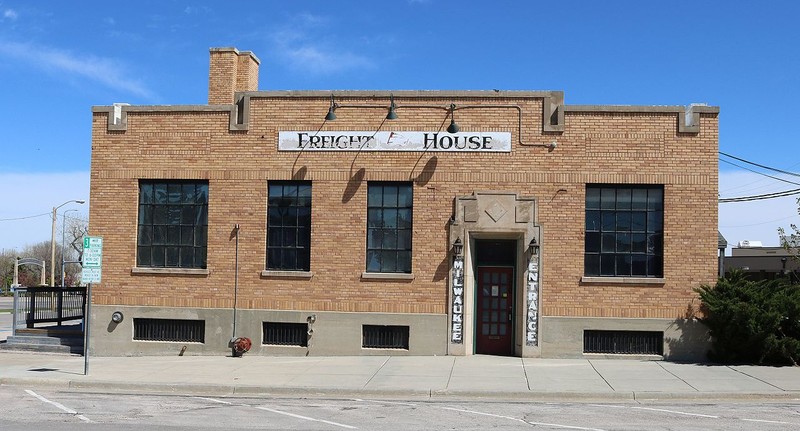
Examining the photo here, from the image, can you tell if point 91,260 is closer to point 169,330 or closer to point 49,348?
point 169,330

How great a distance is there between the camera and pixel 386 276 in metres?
18.2

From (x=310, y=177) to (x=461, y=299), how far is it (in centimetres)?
452

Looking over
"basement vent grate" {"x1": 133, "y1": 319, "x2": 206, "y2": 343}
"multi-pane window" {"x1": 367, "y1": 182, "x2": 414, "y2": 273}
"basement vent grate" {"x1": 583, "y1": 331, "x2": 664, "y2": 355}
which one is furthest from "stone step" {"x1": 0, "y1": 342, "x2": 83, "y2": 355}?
"basement vent grate" {"x1": 583, "y1": 331, "x2": 664, "y2": 355}

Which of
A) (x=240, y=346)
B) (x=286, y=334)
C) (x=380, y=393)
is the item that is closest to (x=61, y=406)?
(x=380, y=393)

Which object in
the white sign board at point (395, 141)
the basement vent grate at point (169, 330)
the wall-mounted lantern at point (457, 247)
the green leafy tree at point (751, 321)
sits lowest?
the basement vent grate at point (169, 330)

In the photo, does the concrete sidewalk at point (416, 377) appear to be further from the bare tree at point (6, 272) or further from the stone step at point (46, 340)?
the bare tree at point (6, 272)

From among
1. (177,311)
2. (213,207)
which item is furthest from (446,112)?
(177,311)

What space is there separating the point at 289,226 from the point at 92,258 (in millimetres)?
4640

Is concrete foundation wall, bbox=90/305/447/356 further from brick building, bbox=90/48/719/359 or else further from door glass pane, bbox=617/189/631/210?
door glass pane, bbox=617/189/631/210

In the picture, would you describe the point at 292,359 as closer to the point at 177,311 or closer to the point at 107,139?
the point at 177,311

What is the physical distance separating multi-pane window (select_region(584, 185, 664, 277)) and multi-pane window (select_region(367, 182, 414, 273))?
4.13 meters

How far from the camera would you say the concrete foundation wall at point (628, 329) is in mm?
17594

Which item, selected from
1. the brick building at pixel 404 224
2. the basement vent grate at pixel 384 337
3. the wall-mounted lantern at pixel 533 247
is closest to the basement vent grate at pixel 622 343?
the brick building at pixel 404 224

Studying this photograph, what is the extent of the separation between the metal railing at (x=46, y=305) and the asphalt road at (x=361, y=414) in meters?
8.82
